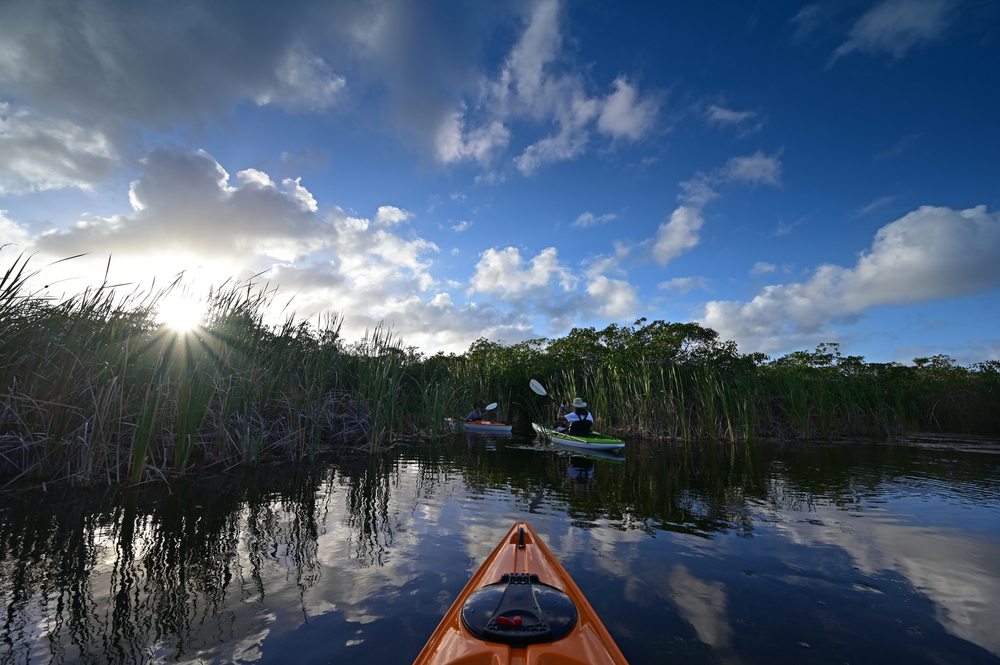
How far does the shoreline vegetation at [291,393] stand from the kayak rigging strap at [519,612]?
17.1ft

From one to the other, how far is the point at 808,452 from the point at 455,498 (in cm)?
1074

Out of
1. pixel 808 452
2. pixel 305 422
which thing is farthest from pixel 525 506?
pixel 808 452

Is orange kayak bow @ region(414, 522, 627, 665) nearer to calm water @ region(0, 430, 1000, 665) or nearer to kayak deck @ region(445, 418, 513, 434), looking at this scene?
calm water @ region(0, 430, 1000, 665)

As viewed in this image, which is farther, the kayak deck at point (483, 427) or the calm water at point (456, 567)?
the kayak deck at point (483, 427)

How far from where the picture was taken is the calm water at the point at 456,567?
257cm

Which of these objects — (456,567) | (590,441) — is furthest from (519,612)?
(590,441)

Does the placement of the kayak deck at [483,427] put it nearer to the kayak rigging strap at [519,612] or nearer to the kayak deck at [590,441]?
the kayak deck at [590,441]

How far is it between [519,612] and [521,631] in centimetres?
16

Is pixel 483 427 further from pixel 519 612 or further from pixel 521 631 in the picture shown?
pixel 521 631

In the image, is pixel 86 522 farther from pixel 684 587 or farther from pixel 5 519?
pixel 684 587

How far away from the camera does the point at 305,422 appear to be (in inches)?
342

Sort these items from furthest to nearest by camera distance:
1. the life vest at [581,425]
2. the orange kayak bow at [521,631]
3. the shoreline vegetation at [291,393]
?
the life vest at [581,425] → the shoreline vegetation at [291,393] → the orange kayak bow at [521,631]

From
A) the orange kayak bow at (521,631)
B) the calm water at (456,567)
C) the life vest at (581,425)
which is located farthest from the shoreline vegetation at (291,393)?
the orange kayak bow at (521,631)

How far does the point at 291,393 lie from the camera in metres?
8.28
